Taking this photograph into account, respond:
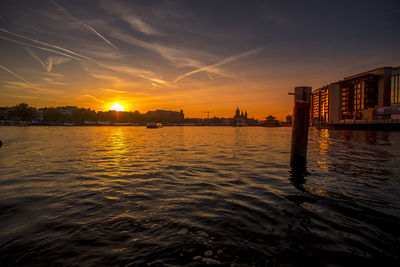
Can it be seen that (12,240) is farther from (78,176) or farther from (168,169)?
(168,169)

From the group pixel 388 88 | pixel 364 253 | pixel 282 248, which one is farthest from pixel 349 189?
pixel 388 88

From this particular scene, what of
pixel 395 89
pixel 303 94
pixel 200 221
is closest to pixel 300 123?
pixel 303 94

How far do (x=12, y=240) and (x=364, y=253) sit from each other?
7244mm

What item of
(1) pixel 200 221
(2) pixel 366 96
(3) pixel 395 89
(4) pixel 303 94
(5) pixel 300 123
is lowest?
(1) pixel 200 221

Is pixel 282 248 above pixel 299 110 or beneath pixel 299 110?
beneath

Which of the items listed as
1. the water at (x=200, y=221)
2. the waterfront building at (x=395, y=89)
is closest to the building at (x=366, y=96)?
the waterfront building at (x=395, y=89)

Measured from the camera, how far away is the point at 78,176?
10.3m

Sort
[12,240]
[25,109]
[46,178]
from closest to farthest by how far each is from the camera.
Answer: [12,240] < [46,178] < [25,109]

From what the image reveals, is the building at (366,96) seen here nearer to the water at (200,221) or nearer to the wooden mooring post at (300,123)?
the wooden mooring post at (300,123)

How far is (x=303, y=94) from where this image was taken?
11258 mm

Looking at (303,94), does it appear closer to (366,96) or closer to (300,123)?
(300,123)

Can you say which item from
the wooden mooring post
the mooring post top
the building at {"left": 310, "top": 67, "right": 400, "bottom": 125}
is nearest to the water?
the wooden mooring post

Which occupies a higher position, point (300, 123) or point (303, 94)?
point (303, 94)

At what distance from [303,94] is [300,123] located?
161 cm
